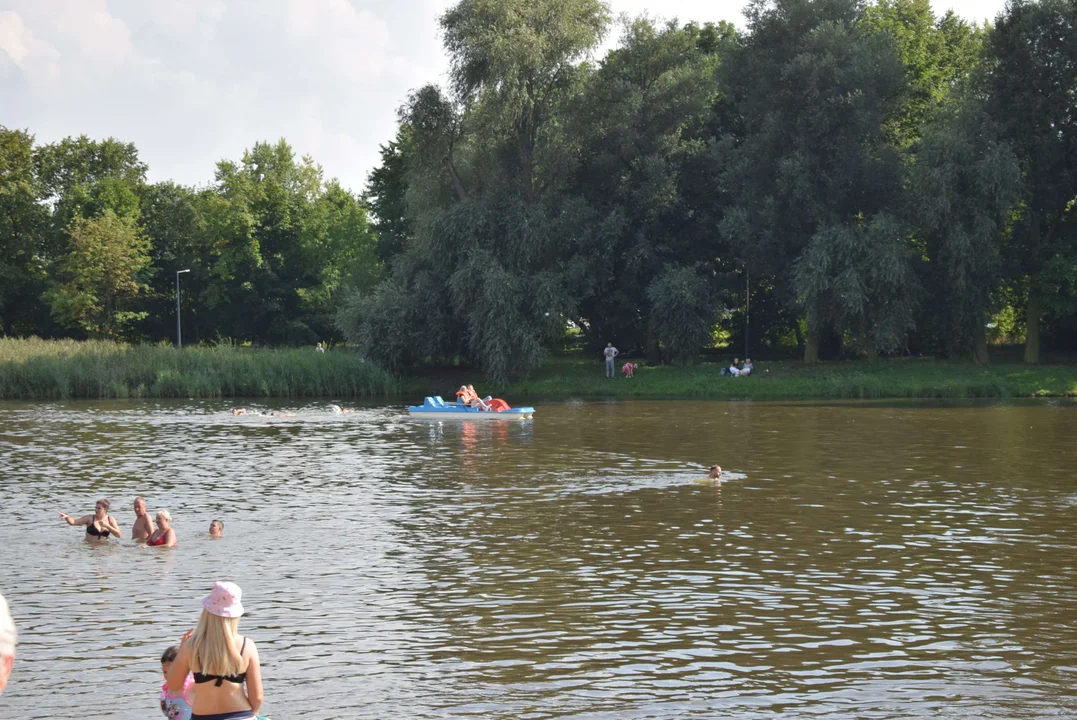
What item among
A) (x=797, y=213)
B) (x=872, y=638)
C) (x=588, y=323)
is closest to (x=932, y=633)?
(x=872, y=638)

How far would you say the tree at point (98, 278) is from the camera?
79625mm

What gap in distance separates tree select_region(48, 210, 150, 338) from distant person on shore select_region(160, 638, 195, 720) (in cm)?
7597

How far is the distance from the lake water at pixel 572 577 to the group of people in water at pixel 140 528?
0.95 feet

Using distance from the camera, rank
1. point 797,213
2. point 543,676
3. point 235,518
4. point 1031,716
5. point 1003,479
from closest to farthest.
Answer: point 1031,716, point 543,676, point 235,518, point 1003,479, point 797,213

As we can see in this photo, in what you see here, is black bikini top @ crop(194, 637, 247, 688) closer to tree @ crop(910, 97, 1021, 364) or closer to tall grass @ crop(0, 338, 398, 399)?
tall grass @ crop(0, 338, 398, 399)

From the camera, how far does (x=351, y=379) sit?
53750 millimetres

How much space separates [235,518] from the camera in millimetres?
21453

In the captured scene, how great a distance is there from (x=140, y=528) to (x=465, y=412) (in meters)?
23.6

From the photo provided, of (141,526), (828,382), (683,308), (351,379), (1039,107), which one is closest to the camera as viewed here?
(141,526)

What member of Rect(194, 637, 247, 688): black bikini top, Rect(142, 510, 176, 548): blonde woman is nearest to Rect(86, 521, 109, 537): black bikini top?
Rect(142, 510, 176, 548): blonde woman

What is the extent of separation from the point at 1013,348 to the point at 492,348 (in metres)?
27.8

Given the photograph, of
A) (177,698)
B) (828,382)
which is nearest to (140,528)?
(177,698)

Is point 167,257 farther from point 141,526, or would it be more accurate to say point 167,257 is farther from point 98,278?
point 141,526

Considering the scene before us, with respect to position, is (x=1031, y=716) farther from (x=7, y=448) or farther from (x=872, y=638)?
(x=7, y=448)
